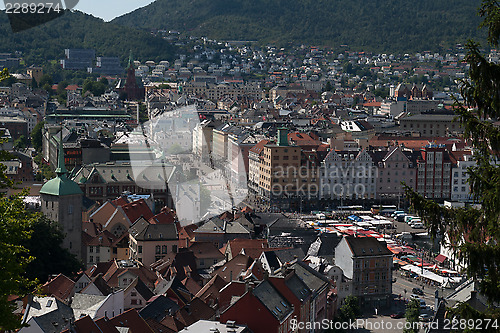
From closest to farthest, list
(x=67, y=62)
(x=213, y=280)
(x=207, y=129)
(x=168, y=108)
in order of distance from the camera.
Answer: (x=213, y=280), (x=207, y=129), (x=168, y=108), (x=67, y=62)

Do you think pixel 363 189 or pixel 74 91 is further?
pixel 74 91

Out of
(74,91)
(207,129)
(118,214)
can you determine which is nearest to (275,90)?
(74,91)

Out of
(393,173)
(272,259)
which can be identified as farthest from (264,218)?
(393,173)

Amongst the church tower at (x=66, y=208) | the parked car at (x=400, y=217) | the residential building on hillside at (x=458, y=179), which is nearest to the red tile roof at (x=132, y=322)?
the church tower at (x=66, y=208)

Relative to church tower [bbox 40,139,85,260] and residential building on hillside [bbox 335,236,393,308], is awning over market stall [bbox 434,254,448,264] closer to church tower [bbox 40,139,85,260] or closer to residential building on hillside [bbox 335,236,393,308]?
residential building on hillside [bbox 335,236,393,308]

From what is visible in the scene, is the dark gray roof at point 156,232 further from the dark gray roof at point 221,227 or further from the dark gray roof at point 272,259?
the dark gray roof at point 272,259

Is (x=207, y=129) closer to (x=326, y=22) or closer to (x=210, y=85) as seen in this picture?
(x=210, y=85)

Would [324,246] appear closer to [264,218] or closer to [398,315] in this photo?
[398,315]

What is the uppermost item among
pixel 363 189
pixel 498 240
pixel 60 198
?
pixel 498 240
